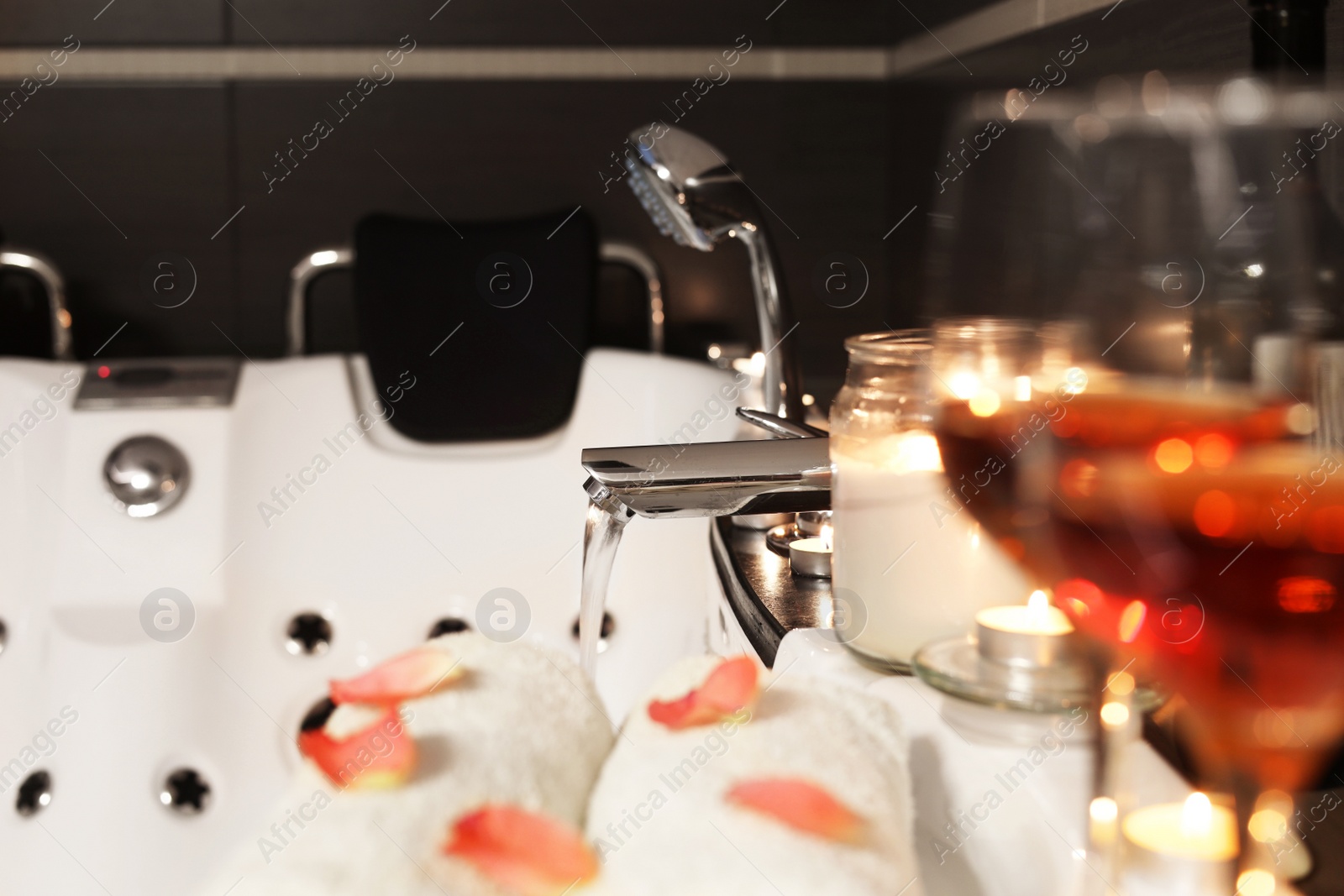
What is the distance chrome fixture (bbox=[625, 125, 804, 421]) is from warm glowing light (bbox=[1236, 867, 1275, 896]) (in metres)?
0.50

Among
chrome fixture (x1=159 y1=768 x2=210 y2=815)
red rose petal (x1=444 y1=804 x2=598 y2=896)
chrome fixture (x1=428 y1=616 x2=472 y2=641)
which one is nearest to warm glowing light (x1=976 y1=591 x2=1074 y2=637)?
red rose petal (x1=444 y1=804 x2=598 y2=896)

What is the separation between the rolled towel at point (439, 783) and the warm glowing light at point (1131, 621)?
98mm

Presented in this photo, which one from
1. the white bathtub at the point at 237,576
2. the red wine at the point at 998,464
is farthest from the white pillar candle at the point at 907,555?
the white bathtub at the point at 237,576

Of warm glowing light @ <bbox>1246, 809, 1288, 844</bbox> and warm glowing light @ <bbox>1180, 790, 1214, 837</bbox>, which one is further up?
warm glowing light @ <bbox>1246, 809, 1288, 844</bbox>

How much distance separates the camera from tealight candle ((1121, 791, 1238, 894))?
0.18m

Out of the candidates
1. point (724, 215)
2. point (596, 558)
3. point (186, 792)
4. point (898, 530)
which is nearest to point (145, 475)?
point (186, 792)

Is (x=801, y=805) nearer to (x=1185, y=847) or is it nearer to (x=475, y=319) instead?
(x=1185, y=847)

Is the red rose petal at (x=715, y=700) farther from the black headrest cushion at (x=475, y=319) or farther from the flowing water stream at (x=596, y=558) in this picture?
the black headrest cushion at (x=475, y=319)

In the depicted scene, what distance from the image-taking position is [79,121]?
1.43 meters

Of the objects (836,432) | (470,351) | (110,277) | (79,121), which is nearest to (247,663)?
(470,351)

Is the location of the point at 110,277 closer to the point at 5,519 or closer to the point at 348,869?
the point at 5,519

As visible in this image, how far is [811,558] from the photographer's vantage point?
479mm

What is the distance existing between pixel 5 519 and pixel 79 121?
0.63 m

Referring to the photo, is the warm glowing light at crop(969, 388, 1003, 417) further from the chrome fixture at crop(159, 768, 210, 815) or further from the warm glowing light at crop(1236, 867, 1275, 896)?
the chrome fixture at crop(159, 768, 210, 815)
